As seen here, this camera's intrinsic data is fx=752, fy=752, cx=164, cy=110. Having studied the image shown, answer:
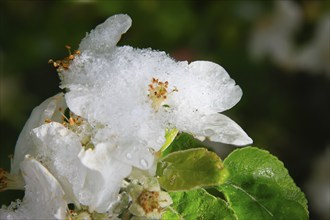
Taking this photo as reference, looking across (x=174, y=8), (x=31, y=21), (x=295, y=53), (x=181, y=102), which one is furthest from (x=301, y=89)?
(x=181, y=102)

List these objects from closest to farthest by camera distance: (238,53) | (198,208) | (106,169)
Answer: (106,169)
(198,208)
(238,53)

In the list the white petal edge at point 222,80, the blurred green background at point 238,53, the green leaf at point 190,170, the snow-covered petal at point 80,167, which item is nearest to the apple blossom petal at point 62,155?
the snow-covered petal at point 80,167

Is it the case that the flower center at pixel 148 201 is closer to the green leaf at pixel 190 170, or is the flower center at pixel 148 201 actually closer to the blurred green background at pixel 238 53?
the green leaf at pixel 190 170

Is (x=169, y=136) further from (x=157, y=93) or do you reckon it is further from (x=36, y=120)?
(x=36, y=120)

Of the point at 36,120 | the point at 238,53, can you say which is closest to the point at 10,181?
the point at 36,120

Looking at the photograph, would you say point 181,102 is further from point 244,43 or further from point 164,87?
point 244,43

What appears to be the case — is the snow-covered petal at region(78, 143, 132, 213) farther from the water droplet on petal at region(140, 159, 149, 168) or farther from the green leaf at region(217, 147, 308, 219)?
the green leaf at region(217, 147, 308, 219)
